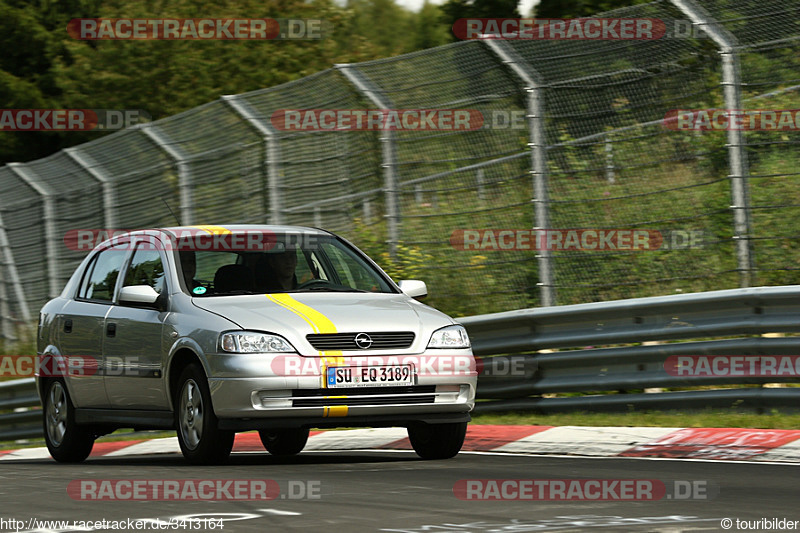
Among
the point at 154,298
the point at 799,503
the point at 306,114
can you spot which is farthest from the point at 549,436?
the point at 306,114

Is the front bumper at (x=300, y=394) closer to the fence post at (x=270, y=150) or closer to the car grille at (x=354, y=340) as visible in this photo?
the car grille at (x=354, y=340)

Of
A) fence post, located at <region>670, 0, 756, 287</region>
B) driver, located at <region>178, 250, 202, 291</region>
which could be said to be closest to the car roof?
driver, located at <region>178, 250, 202, 291</region>

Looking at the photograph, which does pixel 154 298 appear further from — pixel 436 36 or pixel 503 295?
pixel 436 36

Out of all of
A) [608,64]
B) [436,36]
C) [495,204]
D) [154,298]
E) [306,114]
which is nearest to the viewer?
[154,298]

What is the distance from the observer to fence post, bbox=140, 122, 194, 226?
1661 cm

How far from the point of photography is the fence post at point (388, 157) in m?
13.9

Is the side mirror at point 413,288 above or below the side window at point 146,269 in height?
below

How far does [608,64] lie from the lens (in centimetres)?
1220

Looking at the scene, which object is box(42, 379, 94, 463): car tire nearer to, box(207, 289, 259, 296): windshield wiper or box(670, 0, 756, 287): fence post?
box(207, 289, 259, 296): windshield wiper

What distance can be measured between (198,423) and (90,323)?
2.02 meters

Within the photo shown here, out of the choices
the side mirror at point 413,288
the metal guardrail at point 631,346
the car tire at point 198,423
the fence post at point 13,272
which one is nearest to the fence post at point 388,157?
the metal guardrail at point 631,346

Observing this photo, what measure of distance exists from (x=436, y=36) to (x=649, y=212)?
216 ft

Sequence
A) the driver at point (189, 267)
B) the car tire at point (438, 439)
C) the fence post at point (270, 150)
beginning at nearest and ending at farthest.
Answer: the car tire at point (438, 439), the driver at point (189, 267), the fence post at point (270, 150)

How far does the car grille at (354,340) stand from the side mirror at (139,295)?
4.62 feet
